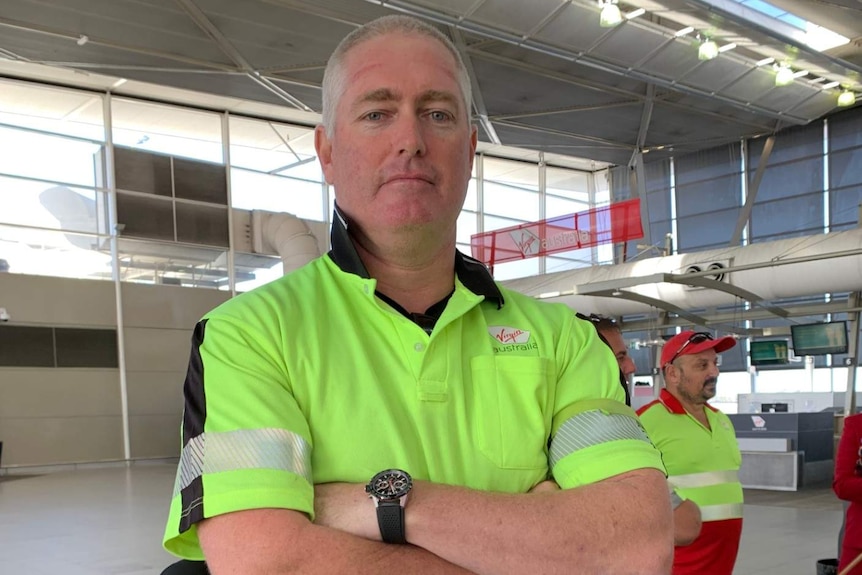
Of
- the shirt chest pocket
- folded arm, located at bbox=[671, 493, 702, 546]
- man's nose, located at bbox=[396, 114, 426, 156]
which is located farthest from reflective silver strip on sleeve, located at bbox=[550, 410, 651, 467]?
folded arm, located at bbox=[671, 493, 702, 546]

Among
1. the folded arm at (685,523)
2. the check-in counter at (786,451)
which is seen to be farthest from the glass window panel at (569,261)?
the folded arm at (685,523)

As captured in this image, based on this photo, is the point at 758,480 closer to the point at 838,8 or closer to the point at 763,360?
the point at 763,360

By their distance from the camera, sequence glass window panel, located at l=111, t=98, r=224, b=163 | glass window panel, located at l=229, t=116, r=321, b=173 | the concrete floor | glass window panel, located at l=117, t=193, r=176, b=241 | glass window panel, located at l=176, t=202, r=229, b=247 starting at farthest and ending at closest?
1. glass window panel, located at l=229, t=116, r=321, b=173
2. glass window panel, located at l=176, t=202, r=229, b=247
3. glass window panel, located at l=111, t=98, r=224, b=163
4. glass window panel, located at l=117, t=193, r=176, b=241
5. the concrete floor

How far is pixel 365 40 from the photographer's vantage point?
184 centimetres

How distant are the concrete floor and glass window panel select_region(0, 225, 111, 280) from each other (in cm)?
727

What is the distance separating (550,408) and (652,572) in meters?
0.39

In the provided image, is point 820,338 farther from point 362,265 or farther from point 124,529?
point 362,265

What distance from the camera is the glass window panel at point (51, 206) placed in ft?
73.5

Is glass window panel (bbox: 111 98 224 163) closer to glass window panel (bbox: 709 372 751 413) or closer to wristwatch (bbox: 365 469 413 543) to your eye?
glass window panel (bbox: 709 372 751 413)

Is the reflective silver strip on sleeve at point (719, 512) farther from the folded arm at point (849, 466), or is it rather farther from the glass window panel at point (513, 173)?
the glass window panel at point (513, 173)

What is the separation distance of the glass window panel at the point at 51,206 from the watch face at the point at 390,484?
2385 cm

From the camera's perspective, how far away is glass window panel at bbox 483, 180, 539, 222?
31297 millimetres

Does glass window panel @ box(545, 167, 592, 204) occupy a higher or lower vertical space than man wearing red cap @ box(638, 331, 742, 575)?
higher

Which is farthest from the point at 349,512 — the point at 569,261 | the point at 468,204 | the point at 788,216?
the point at 569,261
